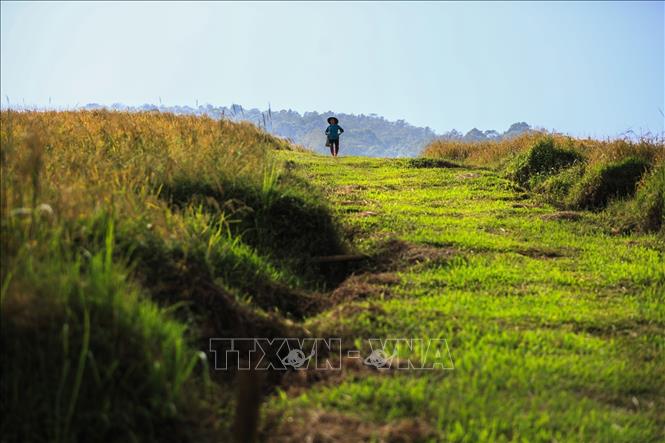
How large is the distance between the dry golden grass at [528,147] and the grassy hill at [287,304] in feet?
8.66

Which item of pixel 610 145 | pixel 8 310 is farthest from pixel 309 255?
pixel 610 145

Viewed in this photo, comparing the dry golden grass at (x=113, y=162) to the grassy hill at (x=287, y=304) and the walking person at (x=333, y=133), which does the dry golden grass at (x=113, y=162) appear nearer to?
the grassy hill at (x=287, y=304)

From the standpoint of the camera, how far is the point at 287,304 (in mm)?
6191

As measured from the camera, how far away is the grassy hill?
148 inches

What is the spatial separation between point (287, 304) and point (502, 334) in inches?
71.0

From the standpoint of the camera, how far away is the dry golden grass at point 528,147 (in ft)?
42.2

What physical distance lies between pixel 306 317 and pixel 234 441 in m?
2.53

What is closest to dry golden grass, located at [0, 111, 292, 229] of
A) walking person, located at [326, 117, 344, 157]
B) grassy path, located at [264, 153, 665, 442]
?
grassy path, located at [264, 153, 665, 442]

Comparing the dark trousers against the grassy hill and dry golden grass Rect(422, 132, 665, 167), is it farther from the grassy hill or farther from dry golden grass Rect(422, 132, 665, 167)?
the grassy hill

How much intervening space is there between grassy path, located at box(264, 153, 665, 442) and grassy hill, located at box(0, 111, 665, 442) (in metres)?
0.02

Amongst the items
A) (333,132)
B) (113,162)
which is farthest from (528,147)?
(113,162)

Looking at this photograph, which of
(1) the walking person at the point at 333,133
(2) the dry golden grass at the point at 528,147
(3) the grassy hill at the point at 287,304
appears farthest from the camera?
(1) the walking person at the point at 333,133

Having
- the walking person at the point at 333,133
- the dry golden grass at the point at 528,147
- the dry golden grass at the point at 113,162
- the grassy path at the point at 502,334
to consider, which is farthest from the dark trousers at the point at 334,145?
the grassy path at the point at 502,334

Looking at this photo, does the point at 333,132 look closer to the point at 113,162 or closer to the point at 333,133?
the point at 333,133
